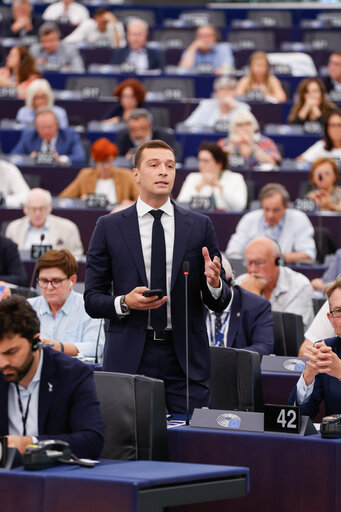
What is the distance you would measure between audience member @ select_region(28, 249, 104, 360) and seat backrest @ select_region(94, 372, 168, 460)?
1.44 meters

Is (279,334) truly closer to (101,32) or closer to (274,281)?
(274,281)

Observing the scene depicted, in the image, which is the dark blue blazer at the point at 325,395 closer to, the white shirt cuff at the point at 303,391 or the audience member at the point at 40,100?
the white shirt cuff at the point at 303,391

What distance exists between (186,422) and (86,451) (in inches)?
20.1

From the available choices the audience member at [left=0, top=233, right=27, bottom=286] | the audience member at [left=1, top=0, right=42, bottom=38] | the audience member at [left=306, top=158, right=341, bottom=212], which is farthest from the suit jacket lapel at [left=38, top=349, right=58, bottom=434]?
the audience member at [left=1, top=0, right=42, bottom=38]

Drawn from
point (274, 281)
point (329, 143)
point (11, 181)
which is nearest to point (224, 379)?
point (274, 281)

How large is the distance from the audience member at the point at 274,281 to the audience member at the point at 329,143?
10.4 ft

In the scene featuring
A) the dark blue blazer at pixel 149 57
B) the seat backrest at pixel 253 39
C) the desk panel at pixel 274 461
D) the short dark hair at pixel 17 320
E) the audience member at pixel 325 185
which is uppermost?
the seat backrest at pixel 253 39

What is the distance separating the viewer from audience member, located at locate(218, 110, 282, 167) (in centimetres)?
916

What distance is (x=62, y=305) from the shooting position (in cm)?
510

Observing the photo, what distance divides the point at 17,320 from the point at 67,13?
35.8ft

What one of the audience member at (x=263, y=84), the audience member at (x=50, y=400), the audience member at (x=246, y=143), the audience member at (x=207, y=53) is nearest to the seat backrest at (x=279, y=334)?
the audience member at (x=50, y=400)

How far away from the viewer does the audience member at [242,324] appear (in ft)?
17.6

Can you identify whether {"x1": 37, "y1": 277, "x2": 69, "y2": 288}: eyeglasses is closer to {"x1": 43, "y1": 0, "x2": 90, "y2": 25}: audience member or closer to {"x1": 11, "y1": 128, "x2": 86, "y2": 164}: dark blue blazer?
{"x1": 11, "y1": 128, "x2": 86, "y2": 164}: dark blue blazer

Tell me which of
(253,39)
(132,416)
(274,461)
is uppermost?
(253,39)
